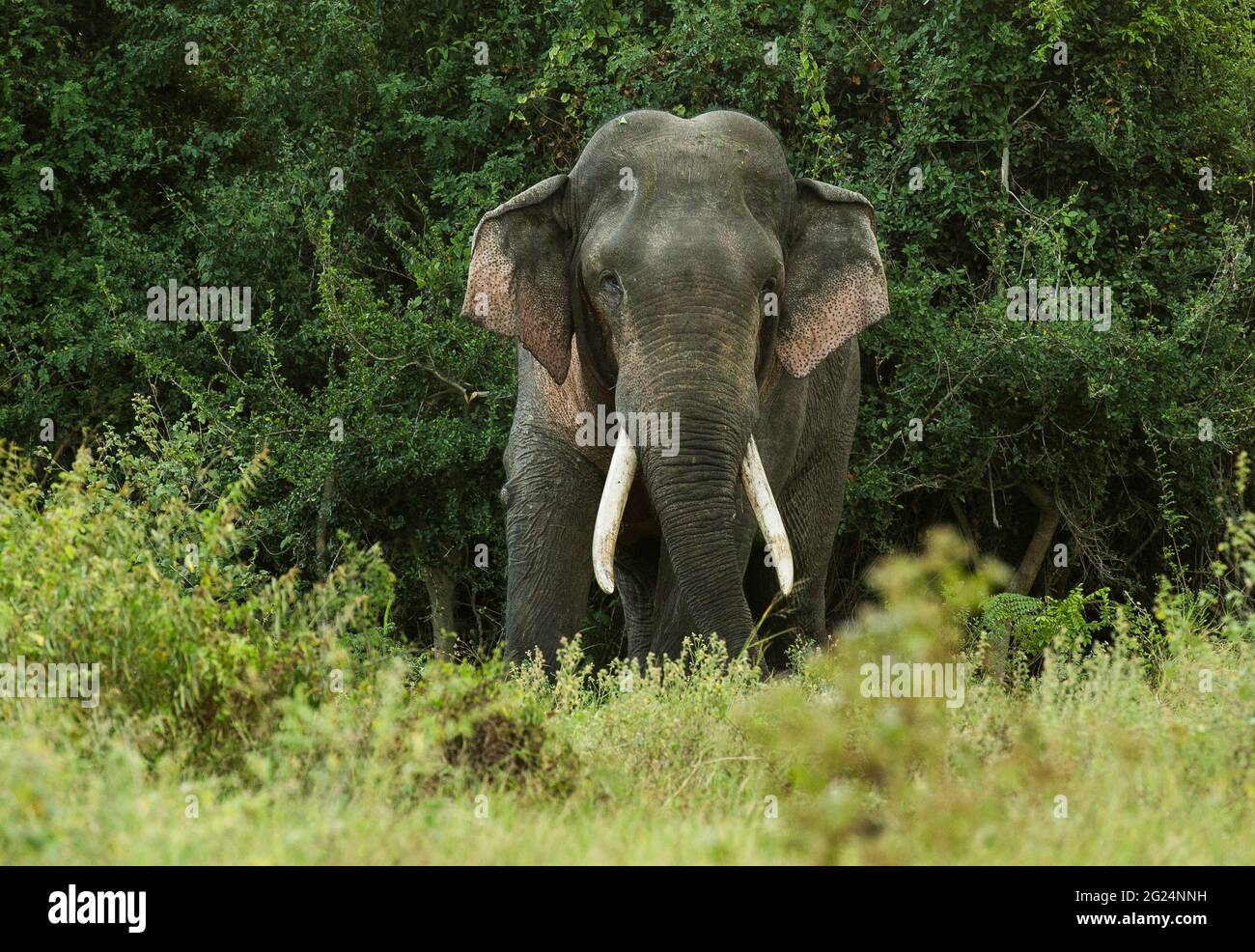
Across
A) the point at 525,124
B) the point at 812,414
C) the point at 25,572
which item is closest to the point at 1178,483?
the point at 812,414

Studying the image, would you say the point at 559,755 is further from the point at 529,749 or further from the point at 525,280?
the point at 525,280

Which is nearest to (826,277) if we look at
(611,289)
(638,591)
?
(611,289)

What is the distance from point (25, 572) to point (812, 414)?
17.0 feet

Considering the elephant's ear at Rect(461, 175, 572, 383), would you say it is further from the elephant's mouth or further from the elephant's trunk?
the elephant's trunk

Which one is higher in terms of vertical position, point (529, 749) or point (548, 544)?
point (548, 544)

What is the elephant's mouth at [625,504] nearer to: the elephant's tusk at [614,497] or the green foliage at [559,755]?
the elephant's tusk at [614,497]

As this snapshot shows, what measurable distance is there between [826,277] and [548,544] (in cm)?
192

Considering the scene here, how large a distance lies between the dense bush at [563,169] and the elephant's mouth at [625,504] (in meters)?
3.68

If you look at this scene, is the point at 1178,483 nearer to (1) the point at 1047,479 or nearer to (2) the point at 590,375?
(1) the point at 1047,479

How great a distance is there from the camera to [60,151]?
46.9 feet

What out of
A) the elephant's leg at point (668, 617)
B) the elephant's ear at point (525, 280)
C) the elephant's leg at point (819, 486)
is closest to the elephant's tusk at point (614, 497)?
the elephant's leg at point (668, 617)

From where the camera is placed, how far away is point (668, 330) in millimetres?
8367

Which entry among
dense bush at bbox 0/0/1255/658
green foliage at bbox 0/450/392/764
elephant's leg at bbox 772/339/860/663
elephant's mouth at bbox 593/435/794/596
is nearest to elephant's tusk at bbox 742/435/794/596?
elephant's mouth at bbox 593/435/794/596

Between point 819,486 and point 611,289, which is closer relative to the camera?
point 611,289
